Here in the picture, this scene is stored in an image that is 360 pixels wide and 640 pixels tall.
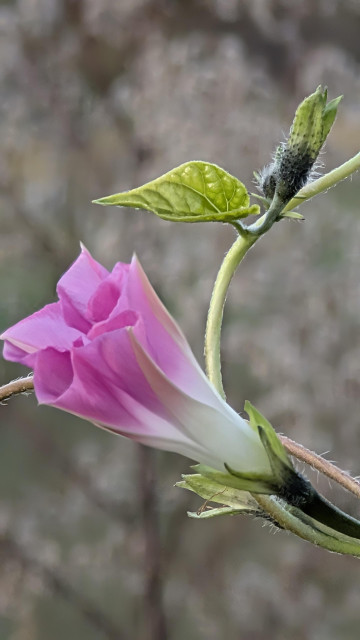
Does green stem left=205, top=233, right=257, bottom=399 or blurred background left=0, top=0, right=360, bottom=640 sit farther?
blurred background left=0, top=0, right=360, bottom=640

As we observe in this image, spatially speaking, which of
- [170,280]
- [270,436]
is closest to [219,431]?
[270,436]

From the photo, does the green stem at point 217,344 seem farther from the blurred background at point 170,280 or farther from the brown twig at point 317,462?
the blurred background at point 170,280

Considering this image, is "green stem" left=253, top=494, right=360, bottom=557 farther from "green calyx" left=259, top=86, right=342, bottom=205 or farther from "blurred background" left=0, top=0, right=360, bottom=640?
"blurred background" left=0, top=0, right=360, bottom=640

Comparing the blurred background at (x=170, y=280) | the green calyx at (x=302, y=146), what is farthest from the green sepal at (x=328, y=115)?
the blurred background at (x=170, y=280)

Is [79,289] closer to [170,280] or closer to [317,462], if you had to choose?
[317,462]

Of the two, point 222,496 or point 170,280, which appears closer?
point 222,496

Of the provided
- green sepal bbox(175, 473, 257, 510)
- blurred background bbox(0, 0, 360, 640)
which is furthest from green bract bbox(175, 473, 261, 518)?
blurred background bbox(0, 0, 360, 640)

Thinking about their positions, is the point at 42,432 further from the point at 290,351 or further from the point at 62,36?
the point at 62,36
